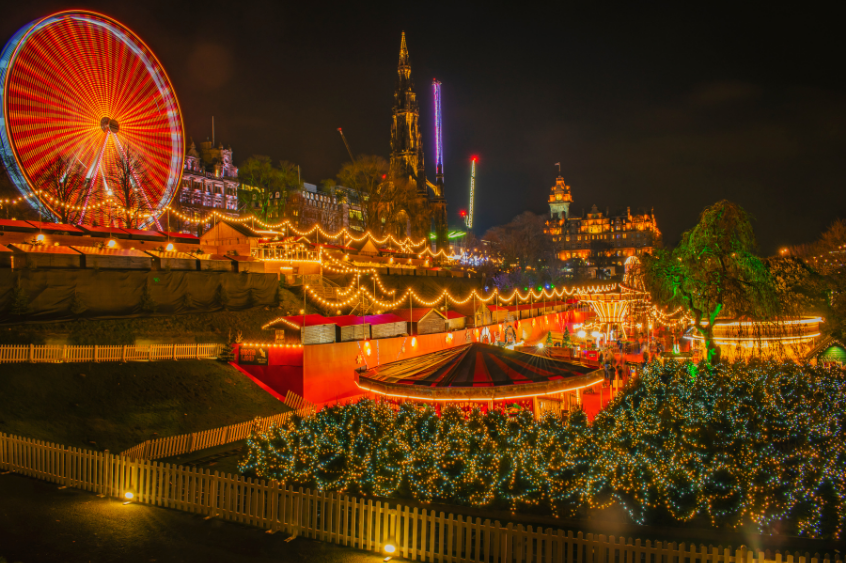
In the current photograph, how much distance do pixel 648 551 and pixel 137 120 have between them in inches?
1526

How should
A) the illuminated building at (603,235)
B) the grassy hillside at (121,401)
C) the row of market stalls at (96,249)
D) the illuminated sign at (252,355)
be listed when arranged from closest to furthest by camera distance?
the grassy hillside at (121,401), the illuminated sign at (252,355), the row of market stalls at (96,249), the illuminated building at (603,235)

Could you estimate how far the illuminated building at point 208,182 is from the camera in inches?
2980

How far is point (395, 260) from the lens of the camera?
5150 centimetres

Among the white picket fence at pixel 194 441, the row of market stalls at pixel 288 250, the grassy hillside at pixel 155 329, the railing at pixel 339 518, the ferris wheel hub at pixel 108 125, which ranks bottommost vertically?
the white picket fence at pixel 194 441

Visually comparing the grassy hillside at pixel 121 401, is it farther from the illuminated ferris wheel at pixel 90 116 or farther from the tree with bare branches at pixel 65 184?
the tree with bare branches at pixel 65 184

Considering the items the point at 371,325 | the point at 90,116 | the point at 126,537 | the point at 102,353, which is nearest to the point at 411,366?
the point at 126,537

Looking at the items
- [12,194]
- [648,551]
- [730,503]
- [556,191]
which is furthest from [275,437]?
[556,191]

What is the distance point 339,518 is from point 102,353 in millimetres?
14473

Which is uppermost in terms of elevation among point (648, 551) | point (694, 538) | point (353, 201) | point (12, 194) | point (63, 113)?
point (353, 201)

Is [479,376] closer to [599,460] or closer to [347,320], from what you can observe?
[599,460]

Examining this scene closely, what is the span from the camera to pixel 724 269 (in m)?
18.3

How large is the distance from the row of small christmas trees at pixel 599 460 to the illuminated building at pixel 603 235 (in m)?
136

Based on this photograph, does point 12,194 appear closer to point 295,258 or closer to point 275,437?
point 295,258

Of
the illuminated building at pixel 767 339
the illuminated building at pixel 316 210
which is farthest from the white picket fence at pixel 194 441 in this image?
the illuminated building at pixel 316 210
